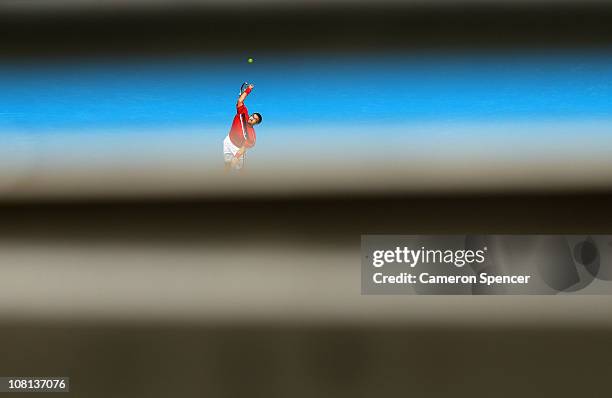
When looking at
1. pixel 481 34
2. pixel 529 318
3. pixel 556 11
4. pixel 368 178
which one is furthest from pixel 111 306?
pixel 556 11

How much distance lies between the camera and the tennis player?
1.37 m

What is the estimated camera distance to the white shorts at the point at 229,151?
53.7 inches

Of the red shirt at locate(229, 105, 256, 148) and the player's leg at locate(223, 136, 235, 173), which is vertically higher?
the red shirt at locate(229, 105, 256, 148)

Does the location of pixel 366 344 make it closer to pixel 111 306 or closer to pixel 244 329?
pixel 244 329

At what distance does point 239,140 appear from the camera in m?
1.37

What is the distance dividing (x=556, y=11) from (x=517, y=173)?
0.41 m

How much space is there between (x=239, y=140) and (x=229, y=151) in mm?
37

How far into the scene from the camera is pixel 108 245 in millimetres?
1366

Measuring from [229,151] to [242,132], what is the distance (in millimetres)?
58

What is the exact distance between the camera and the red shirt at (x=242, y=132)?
1.37 m

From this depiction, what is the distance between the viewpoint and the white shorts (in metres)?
1.36

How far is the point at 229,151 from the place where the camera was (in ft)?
4.48

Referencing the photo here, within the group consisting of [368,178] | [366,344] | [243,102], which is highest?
[243,102]

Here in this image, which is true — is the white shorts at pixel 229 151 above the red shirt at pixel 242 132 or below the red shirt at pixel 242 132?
below
